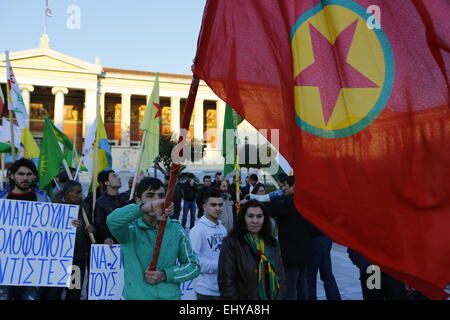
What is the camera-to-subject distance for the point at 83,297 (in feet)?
16.8

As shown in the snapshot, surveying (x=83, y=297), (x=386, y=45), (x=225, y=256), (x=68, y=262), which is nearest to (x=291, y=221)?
(x=225, y=256)

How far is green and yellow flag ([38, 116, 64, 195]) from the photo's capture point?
196 inches

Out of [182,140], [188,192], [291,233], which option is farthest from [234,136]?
[188,192]

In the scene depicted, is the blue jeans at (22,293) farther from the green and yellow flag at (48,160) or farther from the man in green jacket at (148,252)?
the man in green jacket at (148,252)

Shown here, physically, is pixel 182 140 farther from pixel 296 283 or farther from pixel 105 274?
pixel 296 283

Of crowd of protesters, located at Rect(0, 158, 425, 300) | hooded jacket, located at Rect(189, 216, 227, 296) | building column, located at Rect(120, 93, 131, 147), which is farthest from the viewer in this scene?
building column, located at Rect(120, 93, 131, 147)

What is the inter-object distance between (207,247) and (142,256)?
115 cm

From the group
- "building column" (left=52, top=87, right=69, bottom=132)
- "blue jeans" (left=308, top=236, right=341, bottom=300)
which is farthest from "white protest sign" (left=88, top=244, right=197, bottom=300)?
"building column" (left=52, top=87, right=69, bottom=132)

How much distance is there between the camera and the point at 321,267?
15.8 ft

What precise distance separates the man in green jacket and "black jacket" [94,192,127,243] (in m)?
1.87

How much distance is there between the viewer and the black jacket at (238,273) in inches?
112

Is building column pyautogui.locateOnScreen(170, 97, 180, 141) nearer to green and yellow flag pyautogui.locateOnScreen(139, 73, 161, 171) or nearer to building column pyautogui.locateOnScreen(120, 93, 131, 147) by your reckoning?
building column pyautogui.locateOnScreen(120, 93, 131, 147)

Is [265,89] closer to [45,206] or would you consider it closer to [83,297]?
[45,206]
